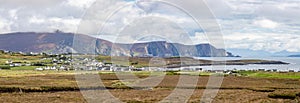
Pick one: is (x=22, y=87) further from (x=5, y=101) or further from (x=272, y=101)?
(x=272, y=101)

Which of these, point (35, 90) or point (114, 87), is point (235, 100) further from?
point (35, 90)

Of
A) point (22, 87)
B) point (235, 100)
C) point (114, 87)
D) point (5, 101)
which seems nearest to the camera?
point (5, 101)

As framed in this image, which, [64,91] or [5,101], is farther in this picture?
[64,91]

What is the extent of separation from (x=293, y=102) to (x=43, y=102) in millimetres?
36184

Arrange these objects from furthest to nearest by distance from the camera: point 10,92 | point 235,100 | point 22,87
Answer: point 22,87 → point 10,92 → point 235,100

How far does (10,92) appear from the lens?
251 feet

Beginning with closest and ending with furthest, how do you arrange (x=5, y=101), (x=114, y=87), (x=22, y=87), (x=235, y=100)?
1. (x=5, y=101)
2. (x=235, y=100)
3. (x=22, y=87)
4. (x=114, y=87)

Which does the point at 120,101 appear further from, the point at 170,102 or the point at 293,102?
the point at 293,102

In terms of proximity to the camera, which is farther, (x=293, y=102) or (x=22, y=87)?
(x=22, y=87)

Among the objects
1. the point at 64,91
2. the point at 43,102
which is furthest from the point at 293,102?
the point at 64,91

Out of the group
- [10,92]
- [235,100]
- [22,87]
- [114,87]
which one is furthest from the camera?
[114,87]

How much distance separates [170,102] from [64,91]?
26.9 metres

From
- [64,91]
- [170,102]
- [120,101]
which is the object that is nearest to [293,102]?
[170,102]

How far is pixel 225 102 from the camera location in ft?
203
